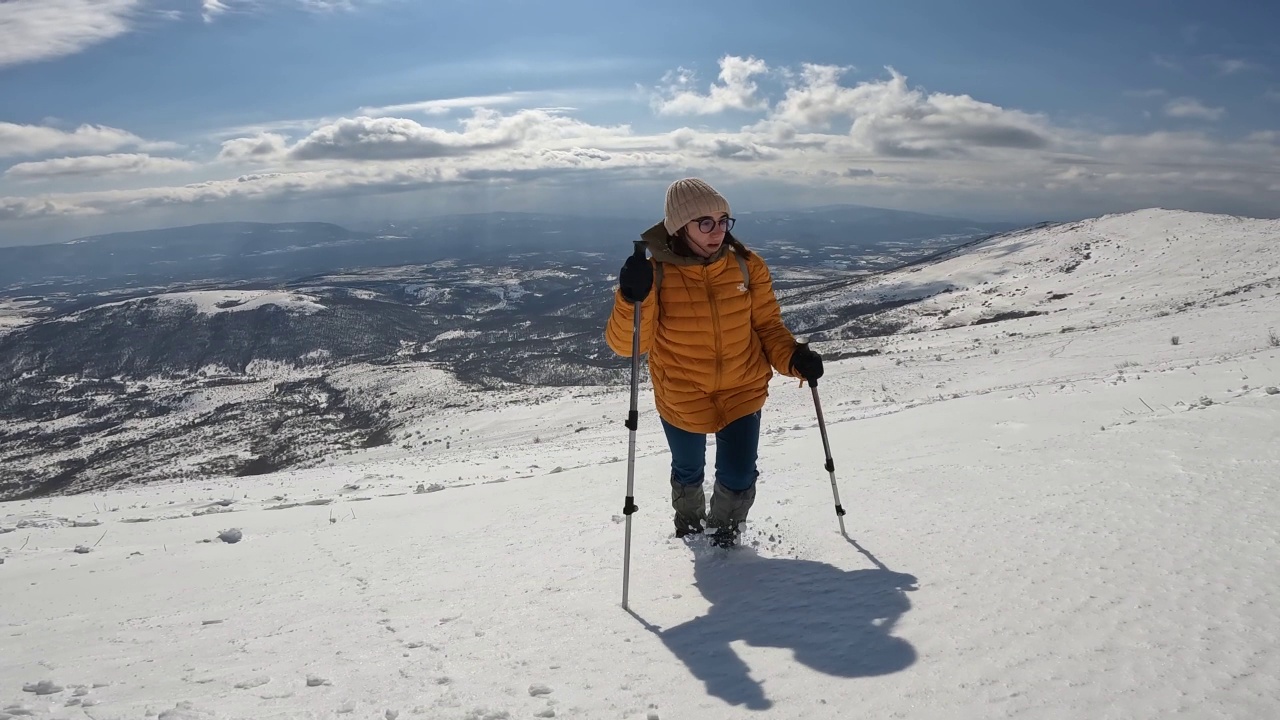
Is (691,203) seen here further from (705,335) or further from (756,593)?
(756,593)

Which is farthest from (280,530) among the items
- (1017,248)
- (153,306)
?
(153,306)

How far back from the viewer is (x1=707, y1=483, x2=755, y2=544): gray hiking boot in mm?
4801

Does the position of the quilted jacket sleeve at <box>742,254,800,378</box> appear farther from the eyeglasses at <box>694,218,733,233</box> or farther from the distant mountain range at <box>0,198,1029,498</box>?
the distant mountain range at <box>0,198,1029,498</box>

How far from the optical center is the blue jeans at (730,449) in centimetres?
468

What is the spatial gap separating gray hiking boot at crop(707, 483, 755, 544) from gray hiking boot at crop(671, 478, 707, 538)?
16cm

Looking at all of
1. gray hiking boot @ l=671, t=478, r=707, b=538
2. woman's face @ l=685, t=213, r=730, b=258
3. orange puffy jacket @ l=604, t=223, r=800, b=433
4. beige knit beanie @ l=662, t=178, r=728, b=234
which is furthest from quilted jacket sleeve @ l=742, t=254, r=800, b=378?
gray hiking boot @ l=671, t=478, r=707, b=538

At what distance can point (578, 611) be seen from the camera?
4.16 meters

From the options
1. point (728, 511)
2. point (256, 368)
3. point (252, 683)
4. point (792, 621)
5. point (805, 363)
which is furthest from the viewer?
point (256, 368)

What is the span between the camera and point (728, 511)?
4.88 meters

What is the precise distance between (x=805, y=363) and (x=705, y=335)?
0.74m

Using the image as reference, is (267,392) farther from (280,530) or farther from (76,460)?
(280,530)

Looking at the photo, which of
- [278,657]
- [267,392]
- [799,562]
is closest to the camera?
[278,657]

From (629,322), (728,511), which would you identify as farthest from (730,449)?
(629,322)

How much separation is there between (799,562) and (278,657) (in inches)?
127
